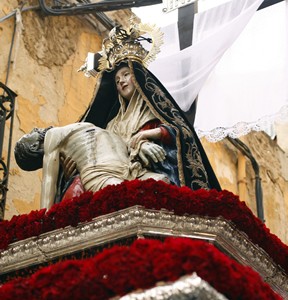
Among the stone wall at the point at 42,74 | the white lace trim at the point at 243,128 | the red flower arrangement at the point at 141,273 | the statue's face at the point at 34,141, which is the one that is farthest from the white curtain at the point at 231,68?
the red flower arrangement at the point at 141,273

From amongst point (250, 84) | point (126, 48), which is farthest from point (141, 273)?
point (250, 84)

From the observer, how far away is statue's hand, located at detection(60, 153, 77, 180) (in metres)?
4.61

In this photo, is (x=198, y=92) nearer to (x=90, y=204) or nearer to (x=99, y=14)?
(x=99, y=14)

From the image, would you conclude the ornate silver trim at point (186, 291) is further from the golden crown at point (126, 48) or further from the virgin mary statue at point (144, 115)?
the golden crown at point (126, 48)

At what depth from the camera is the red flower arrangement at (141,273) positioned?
3248 mm

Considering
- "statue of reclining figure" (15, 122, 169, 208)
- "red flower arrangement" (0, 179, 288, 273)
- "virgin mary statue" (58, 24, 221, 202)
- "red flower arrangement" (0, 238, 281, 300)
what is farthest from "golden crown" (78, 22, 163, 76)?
"red flower arrangement" (0, 238, 281, 300)

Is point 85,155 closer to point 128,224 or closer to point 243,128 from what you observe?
point 128,224

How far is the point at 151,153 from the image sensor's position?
4492mm

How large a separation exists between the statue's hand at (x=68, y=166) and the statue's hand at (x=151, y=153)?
1.08 ft

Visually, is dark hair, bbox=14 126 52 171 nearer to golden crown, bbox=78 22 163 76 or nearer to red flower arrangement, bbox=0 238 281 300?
golden crown, bbox=78 22 163 76

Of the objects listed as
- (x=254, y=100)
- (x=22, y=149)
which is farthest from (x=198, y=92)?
(x=22, y=149)

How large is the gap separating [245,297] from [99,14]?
4.43 m

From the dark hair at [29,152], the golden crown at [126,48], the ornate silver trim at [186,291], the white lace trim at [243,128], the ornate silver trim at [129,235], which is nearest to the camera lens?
the ornate silver trim at [186,291]

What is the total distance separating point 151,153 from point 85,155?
0.31 metres
